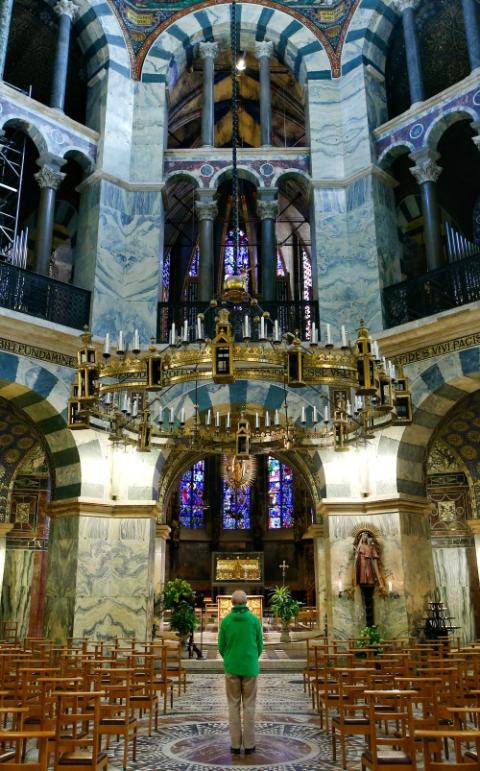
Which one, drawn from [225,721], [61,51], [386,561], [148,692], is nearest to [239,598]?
[148,692]

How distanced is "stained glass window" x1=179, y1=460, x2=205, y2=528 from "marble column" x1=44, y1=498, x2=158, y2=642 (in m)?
12.9

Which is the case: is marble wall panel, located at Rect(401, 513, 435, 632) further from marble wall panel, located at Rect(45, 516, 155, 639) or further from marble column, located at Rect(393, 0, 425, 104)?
marble column, located at Rect(393, 0, 425, 104)

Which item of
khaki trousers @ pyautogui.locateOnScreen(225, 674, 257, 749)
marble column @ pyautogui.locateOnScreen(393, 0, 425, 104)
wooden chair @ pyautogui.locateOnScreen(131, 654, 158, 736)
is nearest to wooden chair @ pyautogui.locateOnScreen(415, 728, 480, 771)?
khaki trousers @ pyautogui.locateOnScreen(225, 674, 257, 749)

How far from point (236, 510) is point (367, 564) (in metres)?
14.0

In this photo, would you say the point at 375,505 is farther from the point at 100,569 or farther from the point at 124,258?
the point at 124,258

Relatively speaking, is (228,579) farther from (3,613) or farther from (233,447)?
(233,447)

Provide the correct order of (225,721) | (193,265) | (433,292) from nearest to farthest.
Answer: (225,721) → (433,292) → (193,265)

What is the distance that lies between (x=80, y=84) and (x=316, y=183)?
590 cm

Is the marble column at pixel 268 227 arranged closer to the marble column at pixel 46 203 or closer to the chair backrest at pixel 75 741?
the marble column at pixel 46 203

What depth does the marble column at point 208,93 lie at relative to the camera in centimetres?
1419

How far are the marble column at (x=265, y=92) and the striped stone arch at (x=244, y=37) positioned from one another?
0.68 ft

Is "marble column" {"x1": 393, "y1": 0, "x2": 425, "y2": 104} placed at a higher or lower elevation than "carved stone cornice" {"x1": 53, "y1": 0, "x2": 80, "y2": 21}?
lower

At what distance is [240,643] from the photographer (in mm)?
6039

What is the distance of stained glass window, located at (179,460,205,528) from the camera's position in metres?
24.2
